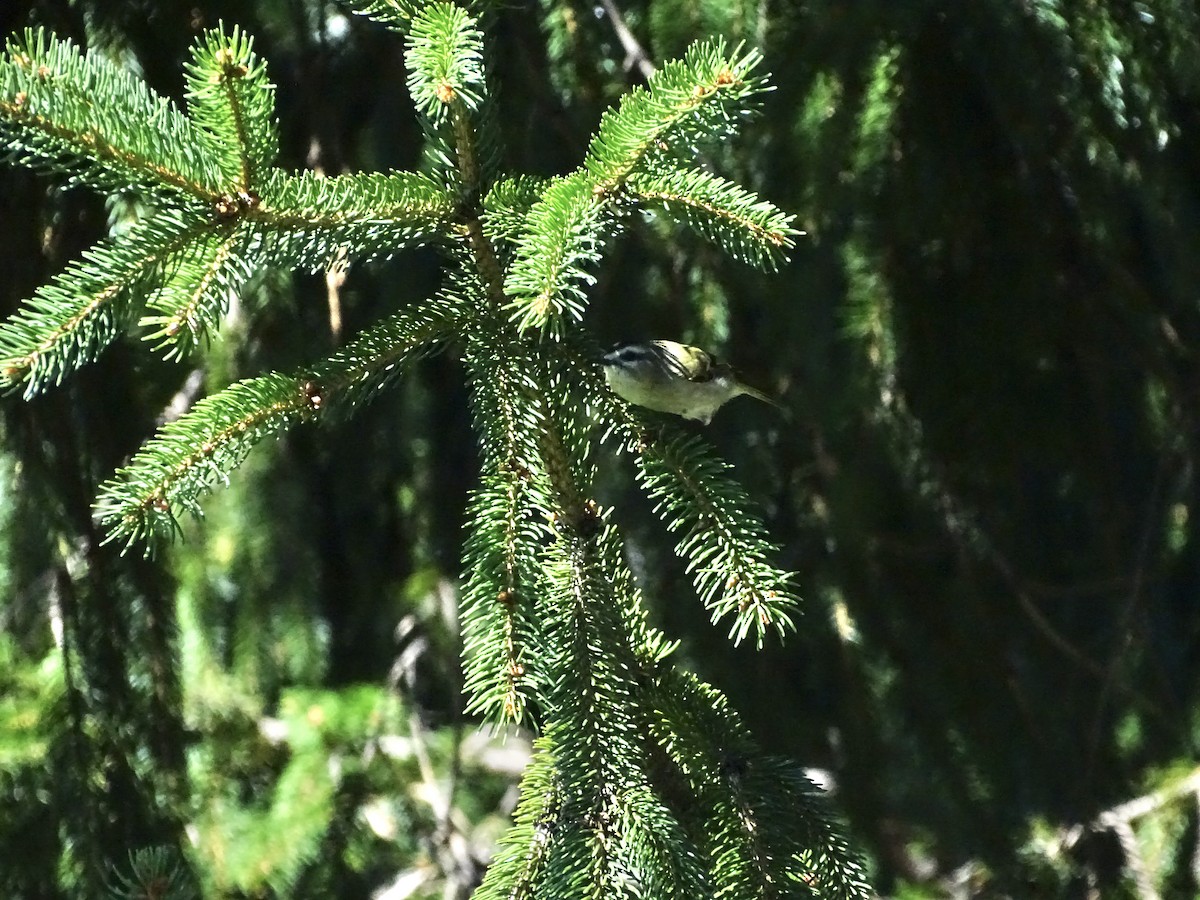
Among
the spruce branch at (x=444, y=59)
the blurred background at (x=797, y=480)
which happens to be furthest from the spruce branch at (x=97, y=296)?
the blurred background at (x=797, y=480)

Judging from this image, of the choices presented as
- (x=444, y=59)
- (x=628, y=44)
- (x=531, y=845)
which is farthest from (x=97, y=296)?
(x=628, y=44)

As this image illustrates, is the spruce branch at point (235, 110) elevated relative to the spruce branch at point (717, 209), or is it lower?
elevated

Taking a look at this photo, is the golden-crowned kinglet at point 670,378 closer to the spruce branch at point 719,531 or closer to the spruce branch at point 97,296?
the spruce branch at point 719,531

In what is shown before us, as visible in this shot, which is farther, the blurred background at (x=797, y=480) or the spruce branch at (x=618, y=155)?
the blurred background at (x=797, y=480)

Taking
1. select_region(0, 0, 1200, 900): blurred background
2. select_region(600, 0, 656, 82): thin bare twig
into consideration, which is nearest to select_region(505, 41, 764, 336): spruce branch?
select_region(0, 0, 1200, 900): blurred background

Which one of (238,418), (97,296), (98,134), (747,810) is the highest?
(98,134)

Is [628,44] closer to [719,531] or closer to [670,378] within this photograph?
[670,378]

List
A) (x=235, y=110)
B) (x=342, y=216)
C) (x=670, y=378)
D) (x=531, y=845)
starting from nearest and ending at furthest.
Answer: (x=235, y=110), (x=342, y=216), (x=531, y=845), (x=670, y=378)

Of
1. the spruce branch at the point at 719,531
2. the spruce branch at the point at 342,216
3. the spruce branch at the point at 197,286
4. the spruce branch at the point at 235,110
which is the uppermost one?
the spruce branch at the point at 235,110
